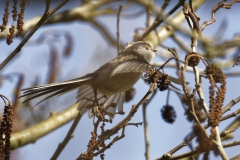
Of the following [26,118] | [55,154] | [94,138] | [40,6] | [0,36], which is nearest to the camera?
[94,138]

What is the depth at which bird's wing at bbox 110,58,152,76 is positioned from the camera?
8.09 ft

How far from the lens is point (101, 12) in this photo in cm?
443

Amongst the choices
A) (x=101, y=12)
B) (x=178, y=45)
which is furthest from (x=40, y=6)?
(x=178, y=45)

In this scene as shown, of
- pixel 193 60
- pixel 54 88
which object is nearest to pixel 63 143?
pixel 54 88

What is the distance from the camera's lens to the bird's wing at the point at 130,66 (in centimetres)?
247

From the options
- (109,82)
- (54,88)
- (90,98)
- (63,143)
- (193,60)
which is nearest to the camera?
(193,60)

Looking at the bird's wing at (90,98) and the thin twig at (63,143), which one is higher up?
the bird's wing at (90,98)

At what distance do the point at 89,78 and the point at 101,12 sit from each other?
182 cm

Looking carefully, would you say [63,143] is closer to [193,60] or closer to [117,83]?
[117,83]

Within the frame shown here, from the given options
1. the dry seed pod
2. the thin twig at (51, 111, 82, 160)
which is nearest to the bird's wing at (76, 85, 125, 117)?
the thin twig at (51, 111, 82, 160)

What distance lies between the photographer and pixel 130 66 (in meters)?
2.64

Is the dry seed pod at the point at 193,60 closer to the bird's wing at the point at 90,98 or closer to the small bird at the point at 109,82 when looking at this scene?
the small bird at the point at 109,82

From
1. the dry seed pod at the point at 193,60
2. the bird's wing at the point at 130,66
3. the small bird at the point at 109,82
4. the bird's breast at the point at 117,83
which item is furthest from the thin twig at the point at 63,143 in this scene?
the dry seed pod at the point at 193,60

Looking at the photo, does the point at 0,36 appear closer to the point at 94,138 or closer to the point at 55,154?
the point at 55,154
